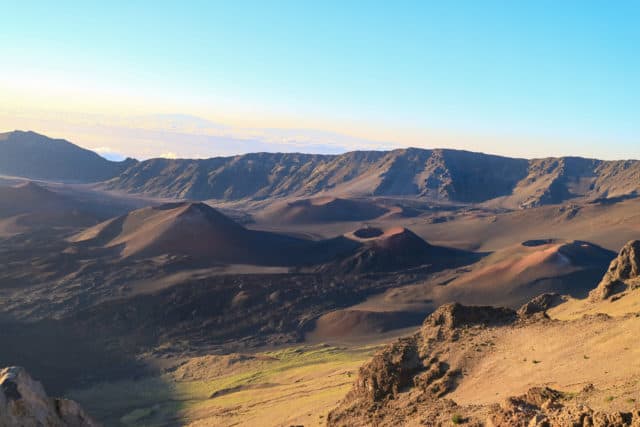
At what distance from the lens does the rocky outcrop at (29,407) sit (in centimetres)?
1243

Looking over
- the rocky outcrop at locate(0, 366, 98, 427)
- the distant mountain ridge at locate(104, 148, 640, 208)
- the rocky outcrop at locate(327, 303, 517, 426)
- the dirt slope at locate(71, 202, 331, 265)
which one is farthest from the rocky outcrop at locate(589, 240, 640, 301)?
the distant mountain ridge at locate(104, 148, 640, 208)

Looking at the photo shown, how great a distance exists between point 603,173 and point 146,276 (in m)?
144

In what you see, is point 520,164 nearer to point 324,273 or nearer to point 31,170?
point 324,273

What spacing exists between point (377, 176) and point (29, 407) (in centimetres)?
16557

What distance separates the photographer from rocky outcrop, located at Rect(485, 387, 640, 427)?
1021 centimetres

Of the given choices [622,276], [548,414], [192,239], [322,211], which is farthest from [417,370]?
[322,211]

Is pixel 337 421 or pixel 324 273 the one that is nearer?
pixel 337 421

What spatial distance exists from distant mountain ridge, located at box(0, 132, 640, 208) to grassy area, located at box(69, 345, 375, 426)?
119409 millimetres

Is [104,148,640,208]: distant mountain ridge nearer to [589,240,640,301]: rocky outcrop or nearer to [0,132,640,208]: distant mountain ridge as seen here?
[0,132,640,208]: distant mountain ridge

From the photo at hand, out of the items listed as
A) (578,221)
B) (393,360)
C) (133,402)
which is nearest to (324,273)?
(133,402)

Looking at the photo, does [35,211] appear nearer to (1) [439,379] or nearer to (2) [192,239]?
(2) [192,239]

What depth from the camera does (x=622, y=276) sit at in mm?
32906

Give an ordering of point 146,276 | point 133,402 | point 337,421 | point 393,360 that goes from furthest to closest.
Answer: point 146,276
point 133,402
point 393,360
point 337,421

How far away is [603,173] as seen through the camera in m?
166
